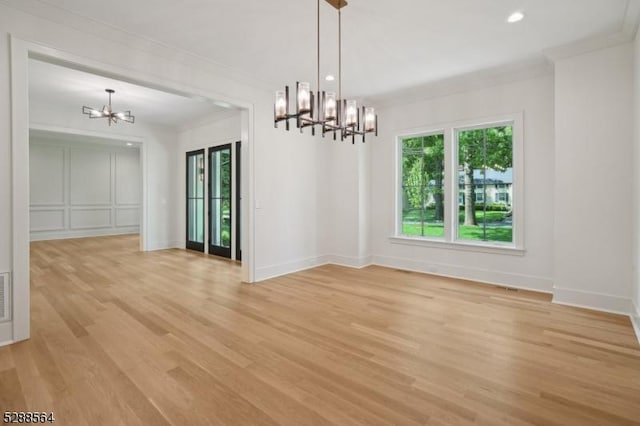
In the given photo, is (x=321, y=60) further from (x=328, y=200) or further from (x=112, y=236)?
(x=112, y=236)

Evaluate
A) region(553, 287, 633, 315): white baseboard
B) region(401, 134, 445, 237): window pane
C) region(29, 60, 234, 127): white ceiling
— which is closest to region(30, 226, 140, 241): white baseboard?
region(29, 60, 234, 127): white ceiling

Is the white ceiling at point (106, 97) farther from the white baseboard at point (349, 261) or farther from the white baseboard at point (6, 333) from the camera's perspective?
the white baseboard at point (349, 261)

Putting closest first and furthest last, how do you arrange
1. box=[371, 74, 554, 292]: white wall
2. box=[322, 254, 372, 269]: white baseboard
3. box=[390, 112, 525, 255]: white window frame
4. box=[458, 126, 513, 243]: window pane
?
box=[371, 74, 554, 292]: white wall
box=[390, 112, 525, 255]: white window frame
box=[458, 126, 513, 243]: window pane
box=[322, 254, 372, 269]: white baseboard

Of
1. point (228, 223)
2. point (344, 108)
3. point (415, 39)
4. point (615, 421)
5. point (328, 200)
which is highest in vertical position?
point (415, 39)

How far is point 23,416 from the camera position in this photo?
1.78 m


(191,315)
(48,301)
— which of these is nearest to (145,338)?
(191,315)

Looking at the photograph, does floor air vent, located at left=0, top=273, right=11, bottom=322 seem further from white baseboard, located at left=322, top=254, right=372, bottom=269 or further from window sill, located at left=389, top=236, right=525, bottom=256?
window sill, located at left=389, top=236, right=525, bottom=256

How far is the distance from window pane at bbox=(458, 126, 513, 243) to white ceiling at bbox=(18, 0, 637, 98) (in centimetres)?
109

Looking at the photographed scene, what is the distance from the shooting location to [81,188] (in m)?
9.61

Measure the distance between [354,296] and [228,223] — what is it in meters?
3.80

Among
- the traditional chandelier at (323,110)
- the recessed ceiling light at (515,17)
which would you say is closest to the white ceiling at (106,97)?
the traditional chandelier at (323,110)

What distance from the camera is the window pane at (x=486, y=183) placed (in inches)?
182

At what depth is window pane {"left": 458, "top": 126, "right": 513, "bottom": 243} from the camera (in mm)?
4613

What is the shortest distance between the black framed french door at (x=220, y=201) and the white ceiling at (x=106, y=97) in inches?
36.1
